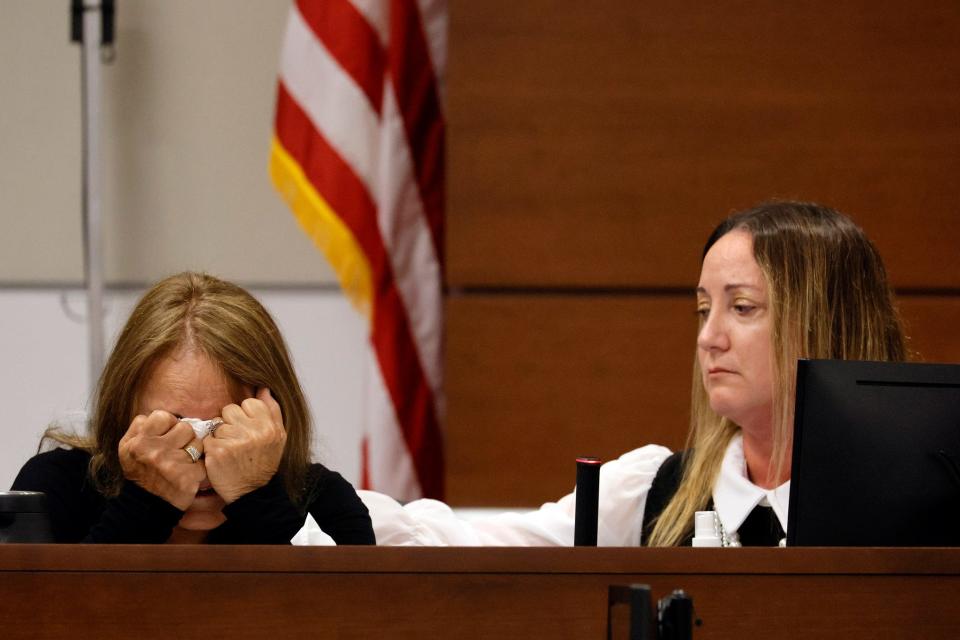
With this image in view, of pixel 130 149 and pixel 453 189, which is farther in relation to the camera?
pixel 130 149

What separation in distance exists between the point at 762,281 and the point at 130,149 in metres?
1.86

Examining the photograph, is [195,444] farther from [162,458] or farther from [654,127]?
[654,127]

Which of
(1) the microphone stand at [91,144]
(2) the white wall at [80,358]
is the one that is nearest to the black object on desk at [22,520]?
(1) the microphone stand at [91,144]

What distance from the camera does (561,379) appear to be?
8.90ft

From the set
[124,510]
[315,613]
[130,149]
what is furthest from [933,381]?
[130,149]

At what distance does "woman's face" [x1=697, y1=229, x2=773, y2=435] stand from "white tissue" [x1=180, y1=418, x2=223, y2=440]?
0.76 metres

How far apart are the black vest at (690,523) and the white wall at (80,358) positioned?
4.03 feet

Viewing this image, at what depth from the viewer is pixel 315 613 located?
99 centimetres

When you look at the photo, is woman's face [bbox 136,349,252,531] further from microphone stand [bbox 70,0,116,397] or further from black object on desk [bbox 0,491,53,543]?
microphone stand [bbox 70,0,116,397]

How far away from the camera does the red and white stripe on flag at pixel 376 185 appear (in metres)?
2.83

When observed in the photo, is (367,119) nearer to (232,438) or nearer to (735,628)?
(232,438)

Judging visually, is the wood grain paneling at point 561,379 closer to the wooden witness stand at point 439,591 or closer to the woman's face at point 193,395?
the woman's face at point 193,395

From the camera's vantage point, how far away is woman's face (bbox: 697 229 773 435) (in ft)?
5.83

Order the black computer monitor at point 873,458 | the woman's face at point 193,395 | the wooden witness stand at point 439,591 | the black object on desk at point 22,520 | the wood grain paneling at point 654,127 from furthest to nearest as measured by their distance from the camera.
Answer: the wood grain paneling at point 654,127
the woman's face at point 193,395
the black computer monitor at point 873,458
the black object on desk at point 22,520
the wooden witness stand at point 439,591
